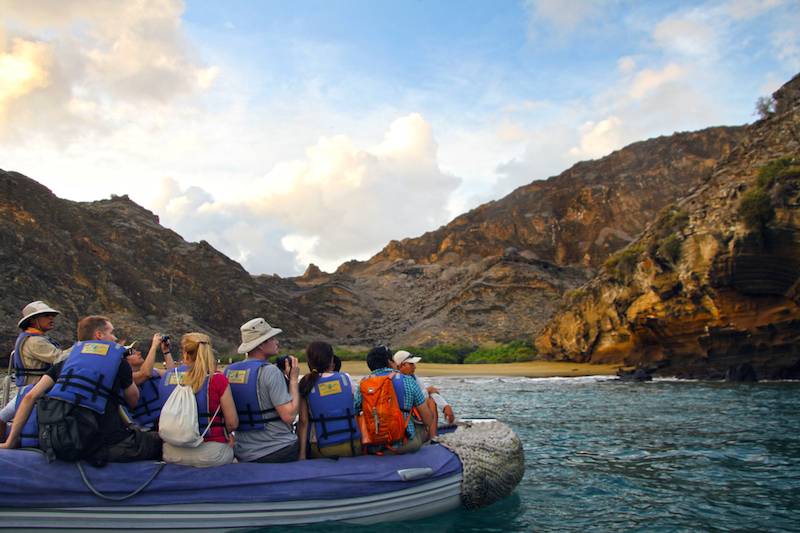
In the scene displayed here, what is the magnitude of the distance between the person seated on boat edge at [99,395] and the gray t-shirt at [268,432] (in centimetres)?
96

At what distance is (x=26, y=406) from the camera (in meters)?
4.29

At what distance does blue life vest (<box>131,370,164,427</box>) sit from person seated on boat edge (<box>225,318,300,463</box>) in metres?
0.96

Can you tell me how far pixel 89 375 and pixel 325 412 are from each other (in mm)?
2326

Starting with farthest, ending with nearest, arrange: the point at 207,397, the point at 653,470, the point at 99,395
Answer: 1. the point at 653,470
2. the point at 207,397
3. the point at 99,395

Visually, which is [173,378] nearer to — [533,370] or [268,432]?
[268,432]

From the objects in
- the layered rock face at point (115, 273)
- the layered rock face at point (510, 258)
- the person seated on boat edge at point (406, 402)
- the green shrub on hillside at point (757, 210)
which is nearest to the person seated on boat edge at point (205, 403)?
the person seated on boat edge at point (406, 402)

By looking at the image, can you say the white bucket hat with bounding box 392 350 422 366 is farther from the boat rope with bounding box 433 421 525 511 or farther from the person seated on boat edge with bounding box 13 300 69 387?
the person seated on boat edge with bounding box 13 300 69 387

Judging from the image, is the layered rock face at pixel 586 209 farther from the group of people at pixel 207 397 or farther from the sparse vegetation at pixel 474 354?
the group of people at pixel 207 397

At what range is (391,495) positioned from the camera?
17.2ft

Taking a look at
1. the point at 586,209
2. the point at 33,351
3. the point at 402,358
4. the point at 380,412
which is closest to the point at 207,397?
the point at 380,412

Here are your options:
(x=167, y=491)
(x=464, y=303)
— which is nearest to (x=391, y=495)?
(x=167, y=491)

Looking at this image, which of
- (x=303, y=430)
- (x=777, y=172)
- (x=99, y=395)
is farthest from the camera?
(x=777, y=172)

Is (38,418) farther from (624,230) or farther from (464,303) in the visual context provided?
(624,230)

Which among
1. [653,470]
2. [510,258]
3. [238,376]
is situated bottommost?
[653,470]
